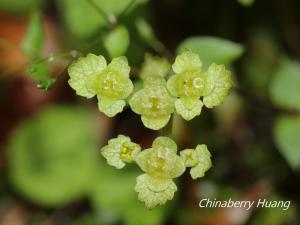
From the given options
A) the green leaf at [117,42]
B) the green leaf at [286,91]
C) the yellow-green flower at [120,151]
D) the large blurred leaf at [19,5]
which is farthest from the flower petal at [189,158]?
the large blurred leaf at [19,5]

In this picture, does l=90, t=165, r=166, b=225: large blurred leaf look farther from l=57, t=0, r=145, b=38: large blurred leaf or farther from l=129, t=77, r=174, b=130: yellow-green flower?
l=129, t=77, r=174, b=130: yellow-green flower

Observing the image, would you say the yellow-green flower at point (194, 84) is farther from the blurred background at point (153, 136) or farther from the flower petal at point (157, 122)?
the blurred background at point (153, 136)

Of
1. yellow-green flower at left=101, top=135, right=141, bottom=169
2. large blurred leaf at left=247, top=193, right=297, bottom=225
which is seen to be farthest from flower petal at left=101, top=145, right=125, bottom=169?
large blurred leaf at left=247, top=193, right=297, bottom=225

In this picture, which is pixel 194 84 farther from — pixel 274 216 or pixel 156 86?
pixel 274 216

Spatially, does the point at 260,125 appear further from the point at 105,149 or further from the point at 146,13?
the point at 105,149

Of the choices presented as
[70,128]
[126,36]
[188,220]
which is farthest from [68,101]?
[126,36]
